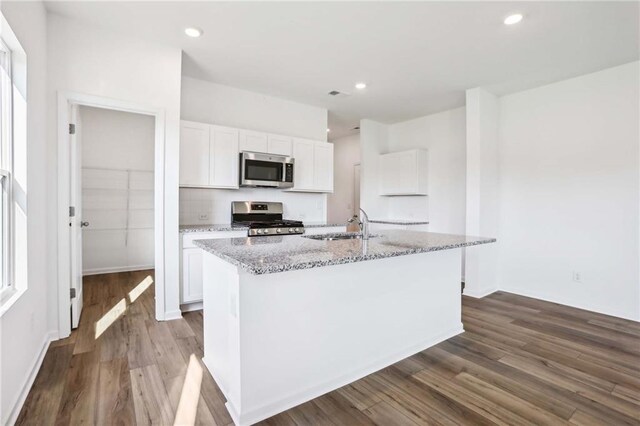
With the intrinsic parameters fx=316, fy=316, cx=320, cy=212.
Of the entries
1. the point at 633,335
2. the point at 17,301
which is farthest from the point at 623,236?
the point at 17,301

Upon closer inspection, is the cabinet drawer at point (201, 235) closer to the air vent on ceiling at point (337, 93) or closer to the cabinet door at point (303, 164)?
the cabinet door at point (303, 164)

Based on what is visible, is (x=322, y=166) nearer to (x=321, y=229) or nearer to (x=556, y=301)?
(x=321, y=229)

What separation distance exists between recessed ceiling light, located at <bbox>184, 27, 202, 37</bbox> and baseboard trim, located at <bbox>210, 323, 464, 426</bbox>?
8.75 feet

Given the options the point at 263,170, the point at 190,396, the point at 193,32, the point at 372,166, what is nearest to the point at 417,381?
the point at 190,396

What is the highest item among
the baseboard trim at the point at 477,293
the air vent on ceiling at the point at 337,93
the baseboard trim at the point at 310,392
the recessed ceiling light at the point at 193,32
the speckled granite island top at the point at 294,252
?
the air vent on ceiling at the point at 337,93

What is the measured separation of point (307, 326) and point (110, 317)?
240 cm

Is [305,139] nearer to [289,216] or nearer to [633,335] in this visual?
[289,216]

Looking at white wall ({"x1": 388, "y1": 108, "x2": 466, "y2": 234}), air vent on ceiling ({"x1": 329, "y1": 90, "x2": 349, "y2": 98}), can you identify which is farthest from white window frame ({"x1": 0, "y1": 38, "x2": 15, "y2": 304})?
white wall ({"x1": 388, "y1": 108, "x2": 466, "y2": 234})

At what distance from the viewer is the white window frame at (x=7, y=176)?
1819 millimetres

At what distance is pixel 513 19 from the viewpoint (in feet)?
8.23

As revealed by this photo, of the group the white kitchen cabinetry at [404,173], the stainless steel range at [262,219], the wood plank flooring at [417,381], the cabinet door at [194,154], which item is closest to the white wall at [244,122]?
the stainless steel range at [262,219]

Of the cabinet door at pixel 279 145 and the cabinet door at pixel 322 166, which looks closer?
the cabinet door at pixel 279 145

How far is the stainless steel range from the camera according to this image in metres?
3.66

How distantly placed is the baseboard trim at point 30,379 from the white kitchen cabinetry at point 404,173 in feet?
15.4
